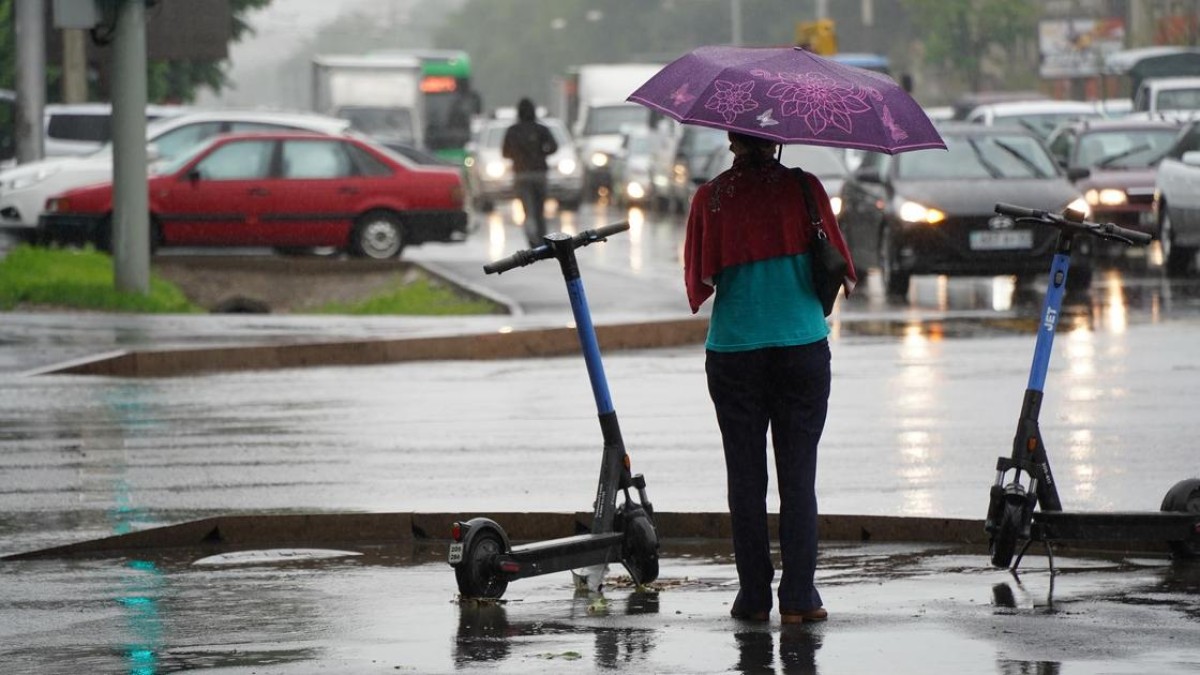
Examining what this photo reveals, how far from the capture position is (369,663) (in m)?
6.68

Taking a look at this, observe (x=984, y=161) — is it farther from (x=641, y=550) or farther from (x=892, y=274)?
(x=641, y=550)

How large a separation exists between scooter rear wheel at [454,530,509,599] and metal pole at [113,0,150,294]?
549 inches

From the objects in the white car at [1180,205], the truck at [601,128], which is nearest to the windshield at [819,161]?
the white car at [1180,205]

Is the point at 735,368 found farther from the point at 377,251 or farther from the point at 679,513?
the point at 377,251

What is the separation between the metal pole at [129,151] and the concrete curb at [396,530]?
12.1m

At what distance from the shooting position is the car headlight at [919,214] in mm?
23281

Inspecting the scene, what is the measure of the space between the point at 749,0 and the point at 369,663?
112 m

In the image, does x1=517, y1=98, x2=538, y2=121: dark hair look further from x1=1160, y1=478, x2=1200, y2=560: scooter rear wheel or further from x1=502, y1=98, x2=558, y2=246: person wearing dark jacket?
x1=1160, y1=478, x2=1200, y2=560: scooter rear wheel

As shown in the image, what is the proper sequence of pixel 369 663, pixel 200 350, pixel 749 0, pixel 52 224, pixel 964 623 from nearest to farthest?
pixel 369 663, pixel 964 623, pixel 200 350, pixel 52 224, pixel 749 0

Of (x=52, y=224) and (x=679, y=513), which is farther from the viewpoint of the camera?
(x=52, y=224)

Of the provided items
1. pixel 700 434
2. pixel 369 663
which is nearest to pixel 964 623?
pixel 369 663

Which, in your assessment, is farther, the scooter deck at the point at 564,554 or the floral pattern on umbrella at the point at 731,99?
the scooter deck at the point at 564,554

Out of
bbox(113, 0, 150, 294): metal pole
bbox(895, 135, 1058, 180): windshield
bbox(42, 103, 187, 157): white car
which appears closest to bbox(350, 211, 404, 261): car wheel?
bbox(895, 135, 1058, 180): windshield

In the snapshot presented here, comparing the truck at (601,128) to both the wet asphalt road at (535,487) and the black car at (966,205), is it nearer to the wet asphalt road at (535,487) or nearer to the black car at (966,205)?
the black car at (966,205)
